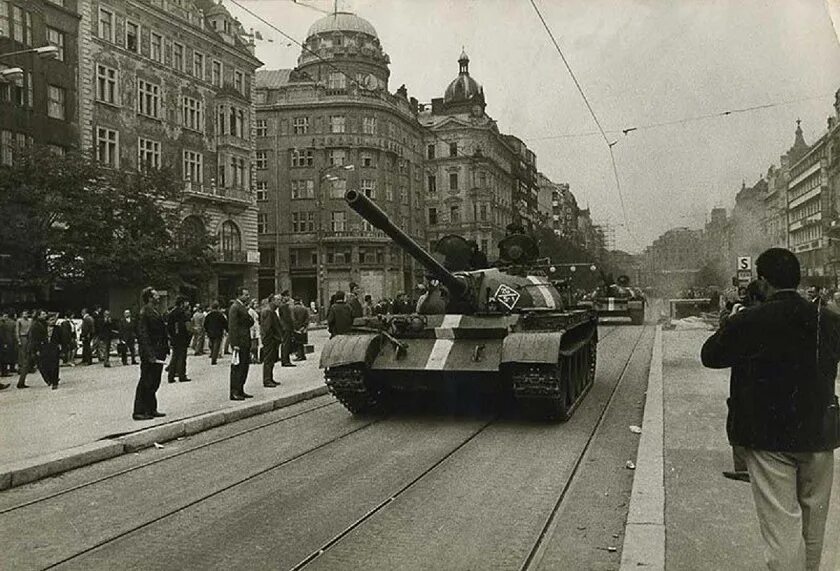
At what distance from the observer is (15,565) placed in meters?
4.74

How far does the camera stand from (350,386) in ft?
31.7

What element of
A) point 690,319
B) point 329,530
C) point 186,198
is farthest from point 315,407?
point 690,319

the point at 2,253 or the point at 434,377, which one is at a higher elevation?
the point at 2,253

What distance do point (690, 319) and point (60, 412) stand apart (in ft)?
92.2

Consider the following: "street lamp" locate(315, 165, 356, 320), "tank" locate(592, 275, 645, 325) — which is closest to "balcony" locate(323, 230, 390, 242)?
"street lamp" locate(315, 165, 356, 320)

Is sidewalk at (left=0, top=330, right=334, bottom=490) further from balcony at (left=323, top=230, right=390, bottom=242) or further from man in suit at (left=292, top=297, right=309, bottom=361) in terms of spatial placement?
balcony at (left=323, top=230, right=390, bottom=242)

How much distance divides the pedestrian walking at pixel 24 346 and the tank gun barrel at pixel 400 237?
863 cm

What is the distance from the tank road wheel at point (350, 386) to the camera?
961 cm

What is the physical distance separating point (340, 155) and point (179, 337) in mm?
5122

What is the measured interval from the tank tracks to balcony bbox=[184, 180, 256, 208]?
59.5ft

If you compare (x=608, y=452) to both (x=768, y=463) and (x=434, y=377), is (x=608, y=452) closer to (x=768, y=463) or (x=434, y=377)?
(x=434, y=377)

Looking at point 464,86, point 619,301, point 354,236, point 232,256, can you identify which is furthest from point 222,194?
point 464,86

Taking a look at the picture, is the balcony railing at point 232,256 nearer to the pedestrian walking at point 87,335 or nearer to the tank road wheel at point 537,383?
the pedestrian walking at point 87,335

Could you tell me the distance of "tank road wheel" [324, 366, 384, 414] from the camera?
31.5 ft
